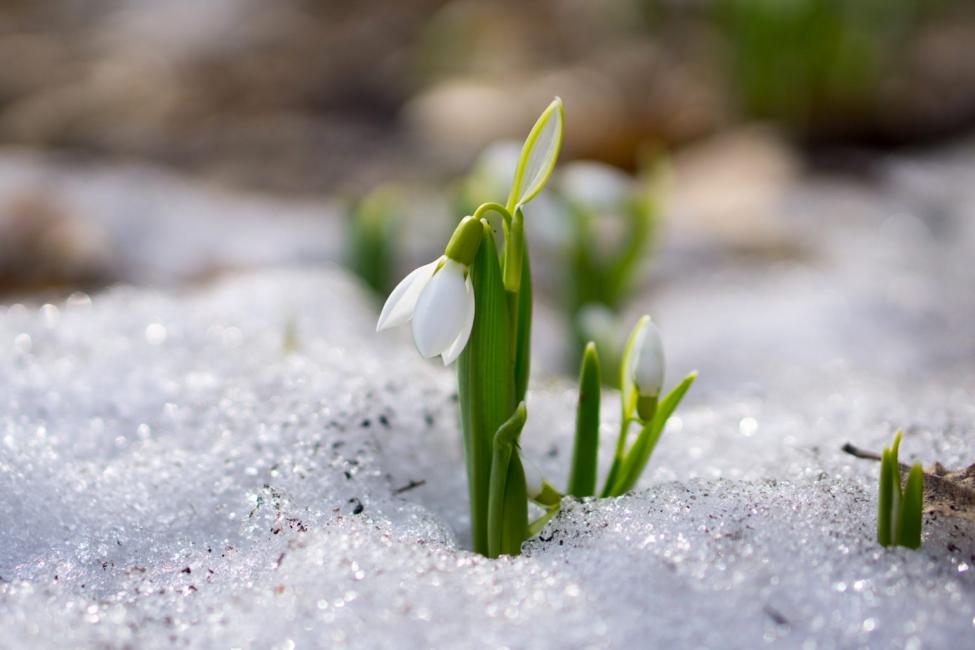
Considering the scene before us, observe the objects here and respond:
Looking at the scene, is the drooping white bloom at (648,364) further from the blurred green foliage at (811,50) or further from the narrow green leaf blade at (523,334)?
the blurred green foliage at (811,50)

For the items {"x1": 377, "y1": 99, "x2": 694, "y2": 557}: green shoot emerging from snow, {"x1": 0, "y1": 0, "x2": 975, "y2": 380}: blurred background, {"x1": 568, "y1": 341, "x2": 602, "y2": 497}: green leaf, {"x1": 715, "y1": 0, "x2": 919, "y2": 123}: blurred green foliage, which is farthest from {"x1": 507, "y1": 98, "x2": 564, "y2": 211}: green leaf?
{"x1": 715, "y1": 0, "x2": 919, "y2": 123}: blurred green foliage

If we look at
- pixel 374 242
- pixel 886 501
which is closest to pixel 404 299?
pixel 886 501

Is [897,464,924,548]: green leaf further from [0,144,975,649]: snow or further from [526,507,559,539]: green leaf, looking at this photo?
[526,507,559,539]: green leaf

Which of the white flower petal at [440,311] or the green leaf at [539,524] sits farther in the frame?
the green leaf at [539,524]

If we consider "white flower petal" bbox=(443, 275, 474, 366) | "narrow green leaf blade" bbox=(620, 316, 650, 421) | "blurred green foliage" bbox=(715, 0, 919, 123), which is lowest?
"narrow green leaf blade" bbox=(620, 316, 650, 421)

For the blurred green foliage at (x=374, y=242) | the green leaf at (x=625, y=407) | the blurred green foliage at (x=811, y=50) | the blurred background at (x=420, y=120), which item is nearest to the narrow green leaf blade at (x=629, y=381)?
the green leaf at (x=625, y=407)

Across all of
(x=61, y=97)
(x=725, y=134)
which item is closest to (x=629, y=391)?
(x=725, y=134)
